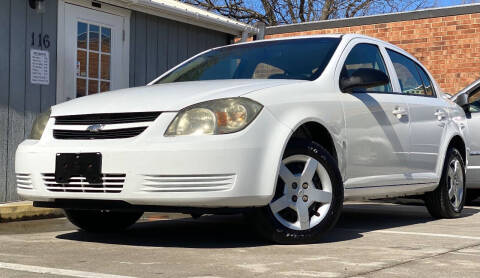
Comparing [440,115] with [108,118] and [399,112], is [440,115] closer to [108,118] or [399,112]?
[399,112]

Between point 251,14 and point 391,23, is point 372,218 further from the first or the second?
point 251,14

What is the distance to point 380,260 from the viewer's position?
4.32 meters

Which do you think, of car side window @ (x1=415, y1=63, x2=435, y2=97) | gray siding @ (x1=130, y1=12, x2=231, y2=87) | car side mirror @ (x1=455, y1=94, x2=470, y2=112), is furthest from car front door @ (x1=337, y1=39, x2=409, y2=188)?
gray siding @ (x1=130, y1=12, x2=231, y2=87)

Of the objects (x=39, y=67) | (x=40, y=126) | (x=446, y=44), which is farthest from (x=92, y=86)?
(x=446, y=44)

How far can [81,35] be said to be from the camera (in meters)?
9.32

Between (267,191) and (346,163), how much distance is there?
1.02m

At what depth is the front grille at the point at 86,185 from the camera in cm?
465

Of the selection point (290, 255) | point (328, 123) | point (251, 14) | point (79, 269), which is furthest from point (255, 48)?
point (251, 14)

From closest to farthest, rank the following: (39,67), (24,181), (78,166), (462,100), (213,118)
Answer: (213,118) < (78,166) < (24,181) < (462,100) < (39,67)

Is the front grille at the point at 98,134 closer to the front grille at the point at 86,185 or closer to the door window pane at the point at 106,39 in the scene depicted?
the front grille at the point at 86,185

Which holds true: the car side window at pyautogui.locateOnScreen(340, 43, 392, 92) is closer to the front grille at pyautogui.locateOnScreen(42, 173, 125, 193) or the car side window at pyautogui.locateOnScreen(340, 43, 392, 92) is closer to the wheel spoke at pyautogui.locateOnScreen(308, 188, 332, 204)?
the wheel spoke at pyautogui.locateOnScreen(308, 188, 332, 204)

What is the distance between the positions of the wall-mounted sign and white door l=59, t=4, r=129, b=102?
29cm

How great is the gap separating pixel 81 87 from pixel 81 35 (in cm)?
64

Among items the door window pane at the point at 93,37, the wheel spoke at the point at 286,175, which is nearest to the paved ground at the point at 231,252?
the wheel spoke at the point at 286,175
